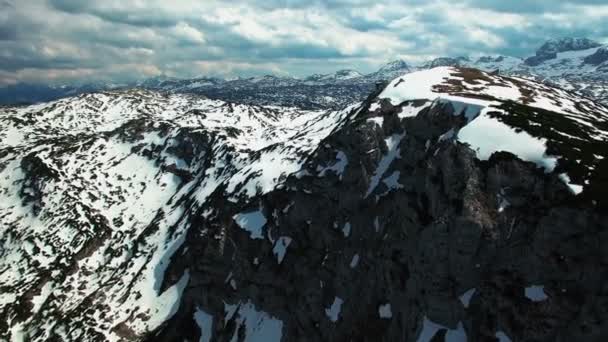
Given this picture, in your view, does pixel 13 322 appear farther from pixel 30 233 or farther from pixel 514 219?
pixel 514 219

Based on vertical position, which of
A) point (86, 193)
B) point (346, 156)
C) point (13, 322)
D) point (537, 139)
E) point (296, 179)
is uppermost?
point (537, 139)

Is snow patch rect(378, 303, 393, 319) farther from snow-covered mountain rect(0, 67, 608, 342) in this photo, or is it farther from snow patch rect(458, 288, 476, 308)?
snow patch rect(458, 288, 476, 308)

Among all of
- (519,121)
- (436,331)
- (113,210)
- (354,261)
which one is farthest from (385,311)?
(113,210)

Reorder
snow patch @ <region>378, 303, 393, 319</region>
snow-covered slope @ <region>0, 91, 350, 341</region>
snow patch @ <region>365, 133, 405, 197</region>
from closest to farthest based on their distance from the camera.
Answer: snow patch @ <region>378, 303, 393, 319</region>, snow patch @ <region>365, 133, 405, 197</region>, snow-covered slope @ <region>0, 91, 350, 341</region>

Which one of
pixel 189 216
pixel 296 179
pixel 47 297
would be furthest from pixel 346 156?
pixel 47 297

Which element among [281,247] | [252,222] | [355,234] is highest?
[355,234]

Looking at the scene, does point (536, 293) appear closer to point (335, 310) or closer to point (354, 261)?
point (354, 261)


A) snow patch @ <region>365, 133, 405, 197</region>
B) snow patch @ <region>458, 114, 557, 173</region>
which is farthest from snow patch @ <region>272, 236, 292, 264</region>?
snow patch @ <region>458, 114, 557, 173</region>

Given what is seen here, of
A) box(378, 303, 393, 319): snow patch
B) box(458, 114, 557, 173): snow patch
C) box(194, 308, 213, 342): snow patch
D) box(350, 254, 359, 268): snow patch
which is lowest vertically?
box(194, 308, 213, 342): snow patch
